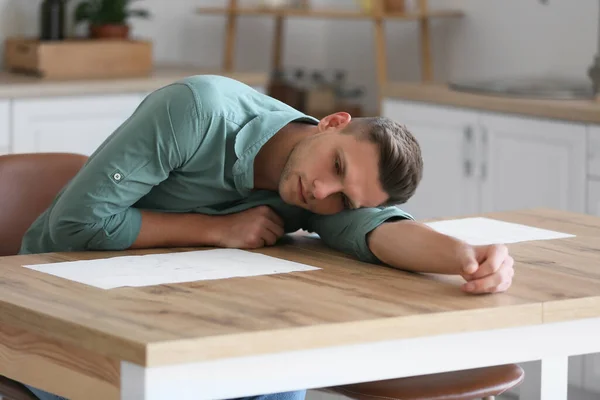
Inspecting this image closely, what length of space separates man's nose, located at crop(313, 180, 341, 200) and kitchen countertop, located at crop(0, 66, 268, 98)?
2221mm

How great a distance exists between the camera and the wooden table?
1.47 m

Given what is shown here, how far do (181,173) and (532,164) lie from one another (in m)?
1.84

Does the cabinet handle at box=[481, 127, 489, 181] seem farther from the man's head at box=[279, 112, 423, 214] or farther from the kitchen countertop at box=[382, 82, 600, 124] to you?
the man's head at box=[279, 112, 423, 214]

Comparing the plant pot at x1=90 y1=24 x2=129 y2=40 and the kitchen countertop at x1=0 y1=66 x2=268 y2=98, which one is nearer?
the kitchen countertop at x1=0 y1=66 x2=268 y2=98

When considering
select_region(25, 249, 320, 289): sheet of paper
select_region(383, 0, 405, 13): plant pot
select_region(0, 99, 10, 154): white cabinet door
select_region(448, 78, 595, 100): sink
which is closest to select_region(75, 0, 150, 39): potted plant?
select_region(0, 99, 10, 154): white cabinet door

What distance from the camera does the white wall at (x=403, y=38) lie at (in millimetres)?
4277

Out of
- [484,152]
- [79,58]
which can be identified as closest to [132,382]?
[484,152]

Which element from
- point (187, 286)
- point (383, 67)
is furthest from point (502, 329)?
point (383, 67)

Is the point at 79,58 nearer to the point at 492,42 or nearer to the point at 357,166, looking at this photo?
the point at 492,42

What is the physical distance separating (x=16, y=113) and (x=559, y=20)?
77.8 inches

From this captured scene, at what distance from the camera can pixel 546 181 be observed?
3684 millimetres

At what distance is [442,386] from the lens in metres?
2.11

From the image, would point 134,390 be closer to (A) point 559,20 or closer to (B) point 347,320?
(B) point 347,320

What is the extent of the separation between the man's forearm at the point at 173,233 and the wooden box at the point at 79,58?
235 centimetres
